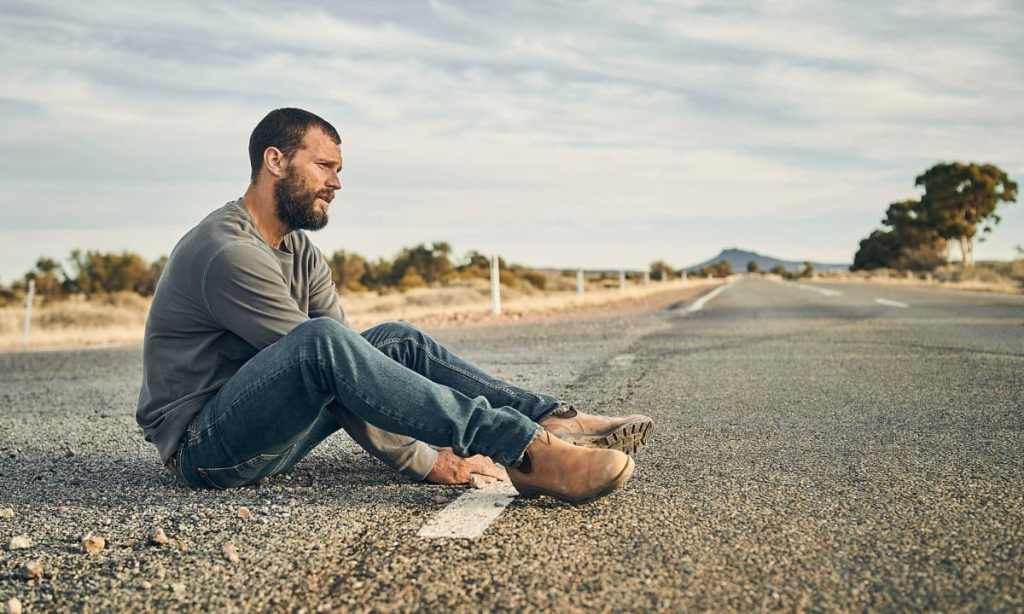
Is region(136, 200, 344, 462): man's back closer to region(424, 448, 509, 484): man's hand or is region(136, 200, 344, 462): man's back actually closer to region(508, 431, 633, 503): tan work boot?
region(424, 448, 509, 484): man's hand

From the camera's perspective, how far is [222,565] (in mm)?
2117

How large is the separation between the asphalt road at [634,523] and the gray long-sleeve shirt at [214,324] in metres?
0.20

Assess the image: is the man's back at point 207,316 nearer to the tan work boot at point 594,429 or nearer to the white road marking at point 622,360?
the tan work boot at point 594,429

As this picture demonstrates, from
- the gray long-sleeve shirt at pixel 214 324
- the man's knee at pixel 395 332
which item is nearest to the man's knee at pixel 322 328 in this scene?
the gray long-sleeve shirt at pixel 214 324

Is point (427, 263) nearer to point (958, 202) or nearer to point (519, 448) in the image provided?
point (958, 202)

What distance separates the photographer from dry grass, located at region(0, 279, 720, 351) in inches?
569

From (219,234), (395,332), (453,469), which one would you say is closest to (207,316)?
(219,234)

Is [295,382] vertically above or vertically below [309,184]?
below

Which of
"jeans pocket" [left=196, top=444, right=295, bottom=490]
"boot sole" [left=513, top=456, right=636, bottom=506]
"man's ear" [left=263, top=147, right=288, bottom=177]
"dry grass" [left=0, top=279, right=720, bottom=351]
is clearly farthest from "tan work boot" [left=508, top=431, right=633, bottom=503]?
"dry grass" [left=0, top=279, right=720, bottom=351]

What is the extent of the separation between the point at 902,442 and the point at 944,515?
1.16m

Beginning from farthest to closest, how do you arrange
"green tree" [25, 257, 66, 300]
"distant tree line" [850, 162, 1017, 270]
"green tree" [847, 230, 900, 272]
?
"green tree" [847, 230, 900, 272]
"distant tree line" [850, 162, 1017, 270]
"green tree" [25, 257, 66, 300]

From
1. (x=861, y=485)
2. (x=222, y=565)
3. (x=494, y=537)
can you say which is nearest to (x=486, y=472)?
(x=494, y=537)

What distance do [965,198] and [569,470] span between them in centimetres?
5722

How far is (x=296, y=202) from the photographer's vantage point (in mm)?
3082
